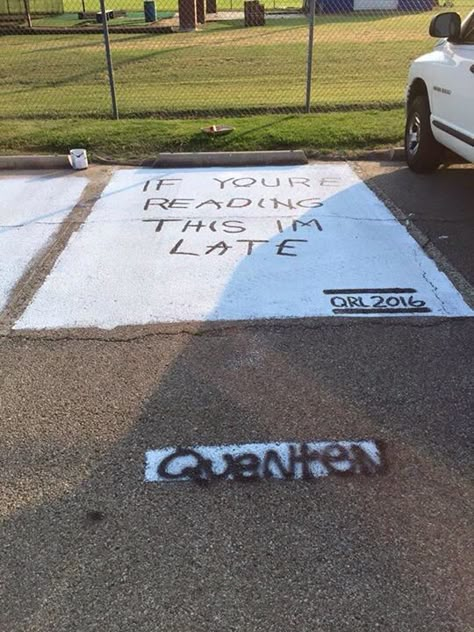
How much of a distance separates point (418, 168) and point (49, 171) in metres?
4.38

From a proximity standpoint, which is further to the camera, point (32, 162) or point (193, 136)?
point (193, 136)

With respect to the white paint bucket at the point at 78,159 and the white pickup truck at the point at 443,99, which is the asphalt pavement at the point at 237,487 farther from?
the white paint bucket at the point at 78,159

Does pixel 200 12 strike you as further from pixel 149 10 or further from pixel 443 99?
pixel 443 99

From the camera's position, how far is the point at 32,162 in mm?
7598

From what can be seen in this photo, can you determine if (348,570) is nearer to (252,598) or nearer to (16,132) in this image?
(252,598)

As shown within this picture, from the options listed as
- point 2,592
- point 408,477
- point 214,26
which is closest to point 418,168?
point 408,477

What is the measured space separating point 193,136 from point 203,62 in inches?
342

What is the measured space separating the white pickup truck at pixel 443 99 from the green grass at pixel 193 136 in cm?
109

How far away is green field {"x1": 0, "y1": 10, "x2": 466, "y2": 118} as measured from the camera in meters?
10.5

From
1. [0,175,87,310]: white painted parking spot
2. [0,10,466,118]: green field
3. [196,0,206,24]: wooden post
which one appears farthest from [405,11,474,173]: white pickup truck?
[196,0,206,24]: wooden post

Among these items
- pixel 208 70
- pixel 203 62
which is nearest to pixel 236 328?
pixel 208 70

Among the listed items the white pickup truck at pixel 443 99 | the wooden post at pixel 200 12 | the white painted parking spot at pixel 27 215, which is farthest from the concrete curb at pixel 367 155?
the wooden post at pixel 200 12

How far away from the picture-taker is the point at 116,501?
8.80 ft

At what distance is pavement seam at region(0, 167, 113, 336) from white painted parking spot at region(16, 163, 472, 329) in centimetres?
8
